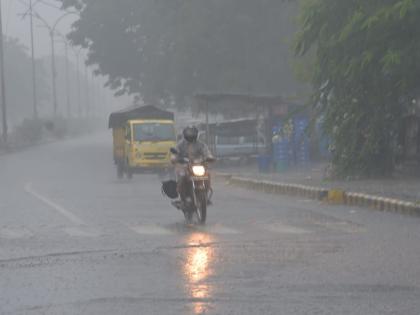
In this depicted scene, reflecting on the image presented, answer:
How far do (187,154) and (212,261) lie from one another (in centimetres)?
488

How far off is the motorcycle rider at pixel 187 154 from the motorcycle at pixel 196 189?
5 cm

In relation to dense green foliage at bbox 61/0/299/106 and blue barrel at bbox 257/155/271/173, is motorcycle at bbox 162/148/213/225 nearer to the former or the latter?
blue barrel at bbox 257/155/271/173

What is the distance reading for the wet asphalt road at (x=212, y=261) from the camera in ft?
28.8

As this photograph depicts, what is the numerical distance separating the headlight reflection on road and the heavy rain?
0.12ft

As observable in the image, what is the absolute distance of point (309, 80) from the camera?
A: 83.8 feet

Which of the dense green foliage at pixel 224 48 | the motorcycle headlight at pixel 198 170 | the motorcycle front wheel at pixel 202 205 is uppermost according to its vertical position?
the dense green foliage at pixel 224 48

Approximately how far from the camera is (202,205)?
1578 centimetres

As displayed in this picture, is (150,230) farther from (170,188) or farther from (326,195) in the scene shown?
(326,195)

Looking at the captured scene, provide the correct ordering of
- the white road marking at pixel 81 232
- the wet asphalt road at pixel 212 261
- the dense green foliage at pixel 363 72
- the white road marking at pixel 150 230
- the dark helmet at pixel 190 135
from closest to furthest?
the wet asphalt road at pixel 212 261, the white road marking at pixel 81 232, the white road marking at pixel 150 230, the dark helmet at pixel 190 135, the dense green foliage at pixel 363 72

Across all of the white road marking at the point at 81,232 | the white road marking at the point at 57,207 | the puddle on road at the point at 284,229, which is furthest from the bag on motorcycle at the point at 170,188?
the puddle on road at the point at 284,229

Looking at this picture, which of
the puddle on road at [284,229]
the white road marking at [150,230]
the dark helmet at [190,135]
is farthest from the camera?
the dark helmet at [190,135]

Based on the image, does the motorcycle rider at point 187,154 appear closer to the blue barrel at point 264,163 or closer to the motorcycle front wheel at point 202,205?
the motorcycle front wheel at point 202,205

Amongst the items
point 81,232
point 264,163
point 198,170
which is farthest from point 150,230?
point 264,163

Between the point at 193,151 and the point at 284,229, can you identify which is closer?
the point at 284,229
